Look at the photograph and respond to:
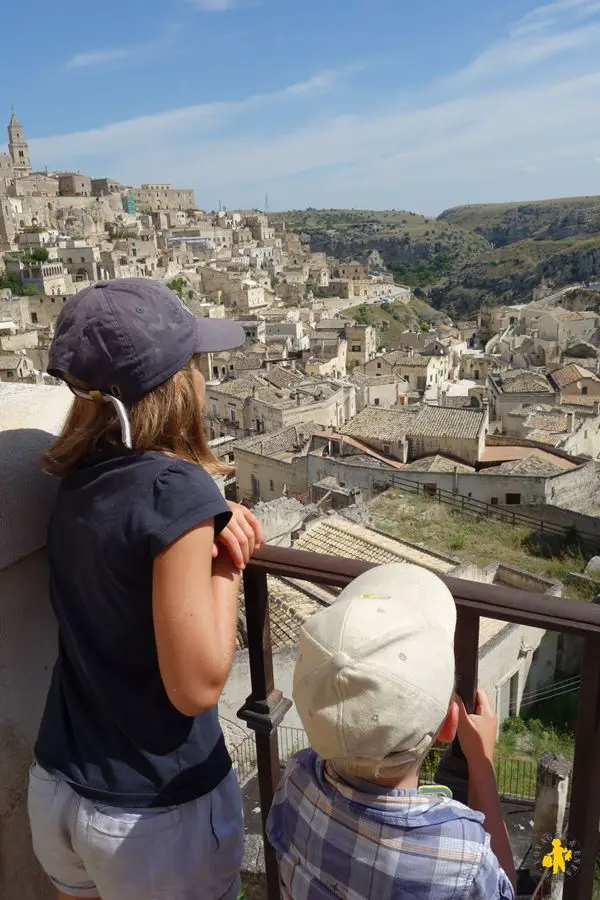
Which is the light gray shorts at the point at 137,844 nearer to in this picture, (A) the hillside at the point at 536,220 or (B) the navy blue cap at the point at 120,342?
(B) the navy blue cap at the point at 120,342

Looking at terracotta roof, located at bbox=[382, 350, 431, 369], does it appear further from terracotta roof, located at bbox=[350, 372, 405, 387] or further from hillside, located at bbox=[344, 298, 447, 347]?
hillside, located at bbox=[344, 298, 447, 347]

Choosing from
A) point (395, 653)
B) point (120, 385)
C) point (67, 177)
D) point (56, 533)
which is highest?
point (67, 177)

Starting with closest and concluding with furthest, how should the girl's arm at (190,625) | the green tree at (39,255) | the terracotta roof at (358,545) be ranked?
the girl's arm at (190,625)
the terracotta roof at (358,545)
the green tree at (39,255)

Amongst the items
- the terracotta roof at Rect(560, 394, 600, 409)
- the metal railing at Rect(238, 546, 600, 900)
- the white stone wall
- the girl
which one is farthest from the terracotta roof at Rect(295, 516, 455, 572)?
the terracotta roof at Rect(560, 394, 600, 409)

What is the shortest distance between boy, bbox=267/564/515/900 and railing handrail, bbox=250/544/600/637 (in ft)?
0.34

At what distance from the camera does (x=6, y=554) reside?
2113 millimetres

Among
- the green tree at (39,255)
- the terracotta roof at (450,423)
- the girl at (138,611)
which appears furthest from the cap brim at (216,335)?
the green tree at (39,255)

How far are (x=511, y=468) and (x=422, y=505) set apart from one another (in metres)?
3.74

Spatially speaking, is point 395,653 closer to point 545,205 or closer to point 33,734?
point 33,734

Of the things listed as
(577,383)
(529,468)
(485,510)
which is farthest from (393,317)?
(485,510)

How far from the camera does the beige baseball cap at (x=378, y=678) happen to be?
5.08 ft

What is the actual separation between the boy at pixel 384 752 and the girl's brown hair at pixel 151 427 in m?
0.56

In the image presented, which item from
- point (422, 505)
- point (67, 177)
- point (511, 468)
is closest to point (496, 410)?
point (511, 468)

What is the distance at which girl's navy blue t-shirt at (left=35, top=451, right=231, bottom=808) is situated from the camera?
171cm
